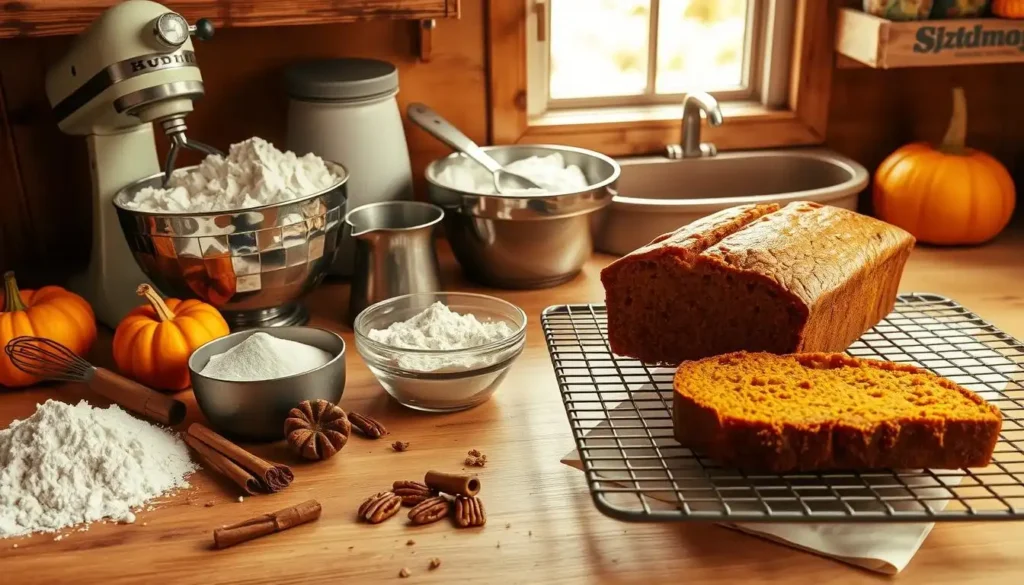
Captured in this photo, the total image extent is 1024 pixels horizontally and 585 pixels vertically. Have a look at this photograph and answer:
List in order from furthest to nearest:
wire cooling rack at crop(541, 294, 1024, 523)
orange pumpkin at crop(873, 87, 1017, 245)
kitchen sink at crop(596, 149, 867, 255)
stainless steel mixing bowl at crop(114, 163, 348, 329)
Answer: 1. kitchen sink at crop(596, 149, 867, 255)
2. orange pumpkin at crop(873, 87, 1017, 245)
3. stainless steel mixing bowl at crop(114, 163, 348, 329)
4. wire cooling rack at crop(541, 294, 1024, 523)

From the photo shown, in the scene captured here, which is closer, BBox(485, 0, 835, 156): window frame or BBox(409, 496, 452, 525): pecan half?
BBox(409, 496, 452, 525): pecan half

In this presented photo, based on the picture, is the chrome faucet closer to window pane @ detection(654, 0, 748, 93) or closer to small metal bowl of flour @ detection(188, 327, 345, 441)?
window pane @ detection(654, 0, 748, 93)

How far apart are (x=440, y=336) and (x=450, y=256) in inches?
21.9

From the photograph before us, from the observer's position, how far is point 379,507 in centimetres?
107

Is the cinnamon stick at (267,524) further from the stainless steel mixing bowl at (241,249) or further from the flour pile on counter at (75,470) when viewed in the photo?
the stainless steel mixing bowl at (241,249)

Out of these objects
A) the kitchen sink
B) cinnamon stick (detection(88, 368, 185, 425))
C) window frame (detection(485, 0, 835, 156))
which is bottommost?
cinnamon stick (detection(88, 368, 185, 425))

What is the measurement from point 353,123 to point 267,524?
80 cm

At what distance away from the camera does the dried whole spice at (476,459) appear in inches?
45.9

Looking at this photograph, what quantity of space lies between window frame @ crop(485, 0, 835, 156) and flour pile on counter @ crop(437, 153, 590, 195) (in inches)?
4.8

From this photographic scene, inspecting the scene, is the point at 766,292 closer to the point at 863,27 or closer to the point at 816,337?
the point at 816,337

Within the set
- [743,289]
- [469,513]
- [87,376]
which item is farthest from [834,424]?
[87,376]

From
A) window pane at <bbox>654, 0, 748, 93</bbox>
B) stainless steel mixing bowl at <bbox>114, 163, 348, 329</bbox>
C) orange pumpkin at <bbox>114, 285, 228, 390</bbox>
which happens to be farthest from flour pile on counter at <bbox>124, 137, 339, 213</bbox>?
window pane at <bbox>654, 0, 748, 93</bbox>

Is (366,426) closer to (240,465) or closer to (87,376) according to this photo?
(240,465)

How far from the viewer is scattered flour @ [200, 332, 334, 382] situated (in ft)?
4.00
